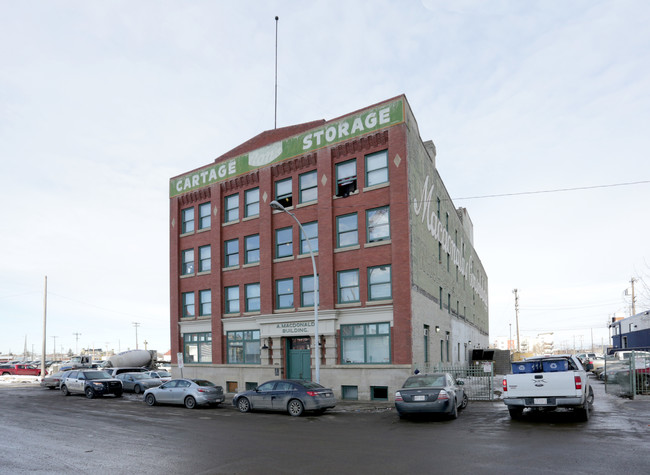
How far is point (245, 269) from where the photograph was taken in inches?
1329

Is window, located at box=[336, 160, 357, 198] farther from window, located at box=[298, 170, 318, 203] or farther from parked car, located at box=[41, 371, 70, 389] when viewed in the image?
parked car, located at box=[41, 371, 70, 389]

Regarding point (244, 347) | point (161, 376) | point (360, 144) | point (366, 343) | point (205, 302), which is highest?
point (360, 144)

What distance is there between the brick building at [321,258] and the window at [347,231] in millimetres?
69

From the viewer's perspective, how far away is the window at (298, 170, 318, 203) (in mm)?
30828

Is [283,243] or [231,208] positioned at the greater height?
[231,208]

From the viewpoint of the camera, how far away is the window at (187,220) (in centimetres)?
3841

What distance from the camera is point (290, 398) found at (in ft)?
68.7

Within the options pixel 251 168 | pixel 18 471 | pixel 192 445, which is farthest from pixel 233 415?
pixel 251 168

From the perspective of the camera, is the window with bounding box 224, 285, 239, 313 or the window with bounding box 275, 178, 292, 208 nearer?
the window with bounding box 275, 178, 292, 208

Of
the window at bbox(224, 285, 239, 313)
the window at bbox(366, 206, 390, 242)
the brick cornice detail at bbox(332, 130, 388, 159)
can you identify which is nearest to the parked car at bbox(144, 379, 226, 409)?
the window at bbox(224, 285, 239, 313)

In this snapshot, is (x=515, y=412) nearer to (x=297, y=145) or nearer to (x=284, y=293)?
(x=284, y=293)

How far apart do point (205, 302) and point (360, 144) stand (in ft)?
50.7

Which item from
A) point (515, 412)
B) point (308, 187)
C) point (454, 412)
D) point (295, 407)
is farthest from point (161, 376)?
point (515, 412)

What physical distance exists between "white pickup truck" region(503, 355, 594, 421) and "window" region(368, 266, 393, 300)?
34.0 ft
